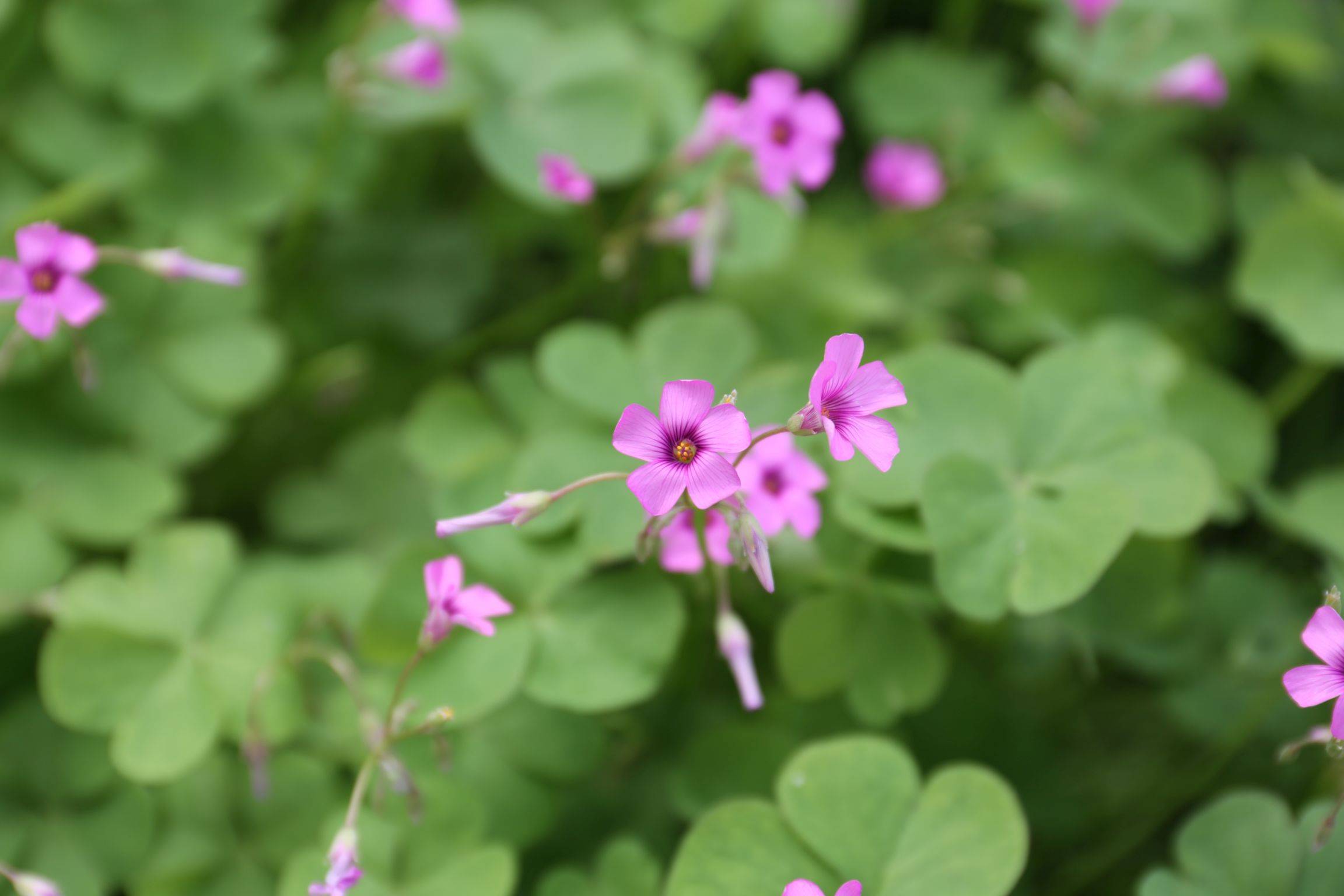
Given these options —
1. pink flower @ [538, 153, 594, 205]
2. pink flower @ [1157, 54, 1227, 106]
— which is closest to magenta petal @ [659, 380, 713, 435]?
pink flower @ [538, 153, 594, 205]

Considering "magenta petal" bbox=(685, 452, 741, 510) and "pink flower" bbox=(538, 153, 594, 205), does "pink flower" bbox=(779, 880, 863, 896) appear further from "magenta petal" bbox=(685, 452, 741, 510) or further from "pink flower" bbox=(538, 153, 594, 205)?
"pink flower" bbox=(538, 153, 594, 205)

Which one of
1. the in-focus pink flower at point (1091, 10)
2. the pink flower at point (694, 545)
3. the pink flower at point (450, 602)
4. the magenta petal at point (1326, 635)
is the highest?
the in-focus pink flower at point (1091, 10)

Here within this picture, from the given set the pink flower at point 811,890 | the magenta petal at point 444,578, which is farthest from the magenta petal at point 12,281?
the pink flower at point 811,890

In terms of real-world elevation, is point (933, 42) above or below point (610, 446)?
above

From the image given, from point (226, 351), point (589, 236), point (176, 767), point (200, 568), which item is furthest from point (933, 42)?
point (176, 767)

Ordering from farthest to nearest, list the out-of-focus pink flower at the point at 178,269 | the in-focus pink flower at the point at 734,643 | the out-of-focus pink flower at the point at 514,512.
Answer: the out-of-focus pink flower at the point at 178,269 → the in-focus pink flower at the point at 734,643 → the out-of-focus pink flower at the point at 514,512

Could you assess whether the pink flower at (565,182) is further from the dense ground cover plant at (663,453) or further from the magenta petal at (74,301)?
the magenta petal at (74,301)

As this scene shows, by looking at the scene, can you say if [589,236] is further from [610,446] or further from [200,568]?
[200,568]
